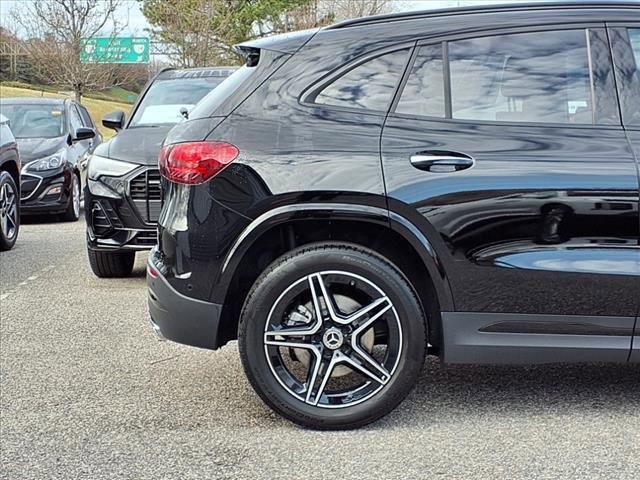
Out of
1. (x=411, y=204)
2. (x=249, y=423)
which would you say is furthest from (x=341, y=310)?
(x=249, y=423)

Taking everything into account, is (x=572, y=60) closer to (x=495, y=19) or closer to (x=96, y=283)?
(x=495, y=19)

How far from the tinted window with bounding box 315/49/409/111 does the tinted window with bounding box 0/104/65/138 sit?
8964 millimetres

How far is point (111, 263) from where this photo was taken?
24.2 ft

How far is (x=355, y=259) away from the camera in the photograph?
147 inches

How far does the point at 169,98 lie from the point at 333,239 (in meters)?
4.99

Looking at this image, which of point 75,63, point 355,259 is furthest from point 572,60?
point 75,63

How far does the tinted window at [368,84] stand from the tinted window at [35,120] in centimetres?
896

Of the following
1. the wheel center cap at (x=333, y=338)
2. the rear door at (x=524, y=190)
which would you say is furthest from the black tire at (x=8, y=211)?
the rear door at (x=524, y=190)

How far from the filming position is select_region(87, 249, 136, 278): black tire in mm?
7332

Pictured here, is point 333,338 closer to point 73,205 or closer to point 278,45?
point 278,45

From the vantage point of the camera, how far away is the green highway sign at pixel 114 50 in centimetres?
3309

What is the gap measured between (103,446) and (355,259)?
128 cm

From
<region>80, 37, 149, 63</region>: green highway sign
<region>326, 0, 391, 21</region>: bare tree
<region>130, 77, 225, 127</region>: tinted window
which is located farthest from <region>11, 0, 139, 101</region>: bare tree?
<region>130, 77, 225, 127</region>: tinted window

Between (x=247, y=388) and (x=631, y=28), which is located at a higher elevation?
(x=631, y=28)
